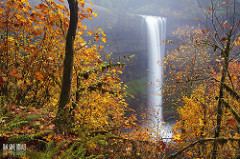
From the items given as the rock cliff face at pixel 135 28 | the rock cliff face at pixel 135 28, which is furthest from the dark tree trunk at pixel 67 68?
the rock cliff face at pixel 135 28

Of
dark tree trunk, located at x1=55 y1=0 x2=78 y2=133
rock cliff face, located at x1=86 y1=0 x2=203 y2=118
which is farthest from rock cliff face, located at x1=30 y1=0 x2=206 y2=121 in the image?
dark tree trunk, located at x1=55 y1=0 x2=78 y2=133

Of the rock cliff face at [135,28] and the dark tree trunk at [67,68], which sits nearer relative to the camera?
the dark tree trunk at [67,68]

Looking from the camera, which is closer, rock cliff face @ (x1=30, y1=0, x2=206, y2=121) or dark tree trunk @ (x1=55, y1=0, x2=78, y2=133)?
dark tree trunk @ (x1=55, y1=0, x2=78, y2=133)

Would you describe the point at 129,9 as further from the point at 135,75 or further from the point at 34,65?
Result: the point at 34,65

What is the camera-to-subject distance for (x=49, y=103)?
29.7 ft

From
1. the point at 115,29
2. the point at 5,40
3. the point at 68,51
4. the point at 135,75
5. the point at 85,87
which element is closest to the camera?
the point at 68,51

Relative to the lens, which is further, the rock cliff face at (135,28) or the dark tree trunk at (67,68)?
the rock cliff face at (135,28)

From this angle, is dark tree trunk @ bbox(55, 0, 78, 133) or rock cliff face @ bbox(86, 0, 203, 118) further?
rock cliff face @ bbox(86, 0, 203, 118)

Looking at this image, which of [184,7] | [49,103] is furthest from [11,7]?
[184,7]

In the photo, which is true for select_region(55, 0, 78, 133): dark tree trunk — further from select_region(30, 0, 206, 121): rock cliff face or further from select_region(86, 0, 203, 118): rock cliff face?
select_region(30, 0, 206, 121): rock cliff face

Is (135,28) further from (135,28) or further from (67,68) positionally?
(67,68)

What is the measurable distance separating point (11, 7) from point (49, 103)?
284 centimetres

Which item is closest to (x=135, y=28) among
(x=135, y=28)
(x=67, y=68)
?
(x=135, y=28)

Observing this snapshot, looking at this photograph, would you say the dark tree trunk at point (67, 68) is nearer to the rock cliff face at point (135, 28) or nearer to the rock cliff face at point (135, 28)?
the rock cliff face at point (135, 28)
